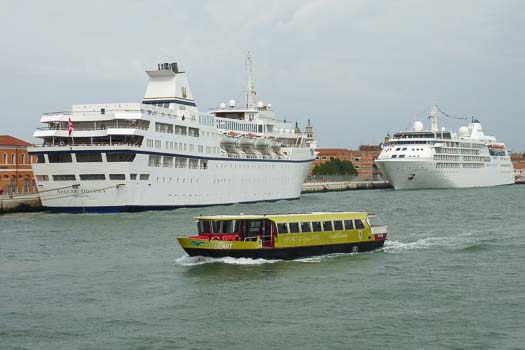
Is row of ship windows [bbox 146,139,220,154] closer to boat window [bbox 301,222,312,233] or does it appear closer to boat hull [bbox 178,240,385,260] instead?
boat hull [bbox 178,240,385,260]

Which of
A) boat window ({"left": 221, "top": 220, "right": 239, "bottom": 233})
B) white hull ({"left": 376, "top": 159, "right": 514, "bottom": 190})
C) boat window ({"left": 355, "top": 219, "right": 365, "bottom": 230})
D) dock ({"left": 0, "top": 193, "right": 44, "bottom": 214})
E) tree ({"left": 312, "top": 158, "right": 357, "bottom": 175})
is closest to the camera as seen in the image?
boat window ({"left": 221, "top": 220, "right": 239, "bottom": 233})

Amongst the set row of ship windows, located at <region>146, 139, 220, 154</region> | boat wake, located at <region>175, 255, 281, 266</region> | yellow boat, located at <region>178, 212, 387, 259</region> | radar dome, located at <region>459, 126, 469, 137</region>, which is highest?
radar dome, located at <region>459, 126, 469, 137</region>

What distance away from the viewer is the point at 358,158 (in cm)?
18862

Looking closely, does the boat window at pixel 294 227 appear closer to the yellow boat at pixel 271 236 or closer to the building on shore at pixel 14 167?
the yellow boat at pixel 271 236

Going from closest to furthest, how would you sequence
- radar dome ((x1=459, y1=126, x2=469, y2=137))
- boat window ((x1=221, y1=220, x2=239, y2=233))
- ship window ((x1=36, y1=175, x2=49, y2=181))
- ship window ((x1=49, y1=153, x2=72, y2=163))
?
boat window ((x1=221, y1=220, x2=239, y2=233)) < ship window ((x1=49, y1=153, x2=72, y2=163)) < ship window ((x1=36, y1=175, x2=49, y2=181)) < radar dome ((x1=459, y1=126, x2=469, y2=137))

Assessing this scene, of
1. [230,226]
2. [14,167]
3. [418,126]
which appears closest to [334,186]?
[418,126]

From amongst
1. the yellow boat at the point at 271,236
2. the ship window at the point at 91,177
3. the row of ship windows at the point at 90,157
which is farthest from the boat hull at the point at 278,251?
the ship window at the point at 91,177

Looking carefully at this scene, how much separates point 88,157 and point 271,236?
87.3ft

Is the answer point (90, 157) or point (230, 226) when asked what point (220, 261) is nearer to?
point (230, 226)

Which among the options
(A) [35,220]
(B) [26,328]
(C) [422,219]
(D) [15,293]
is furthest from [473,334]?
(A) [35,220]

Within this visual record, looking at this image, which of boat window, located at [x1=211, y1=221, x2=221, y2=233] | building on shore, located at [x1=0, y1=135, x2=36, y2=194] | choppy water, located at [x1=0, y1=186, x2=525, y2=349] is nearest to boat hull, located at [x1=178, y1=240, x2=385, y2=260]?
choppy water, located at [x1=0, y1=186, x2=525, y2=349]

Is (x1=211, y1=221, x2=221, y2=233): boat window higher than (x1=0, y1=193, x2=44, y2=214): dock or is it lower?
lower

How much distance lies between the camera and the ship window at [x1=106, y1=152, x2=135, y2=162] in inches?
2103

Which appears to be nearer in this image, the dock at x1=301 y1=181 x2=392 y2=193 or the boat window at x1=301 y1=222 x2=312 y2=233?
the boat window at x1=301 y1=222 x2=312 y2=233
